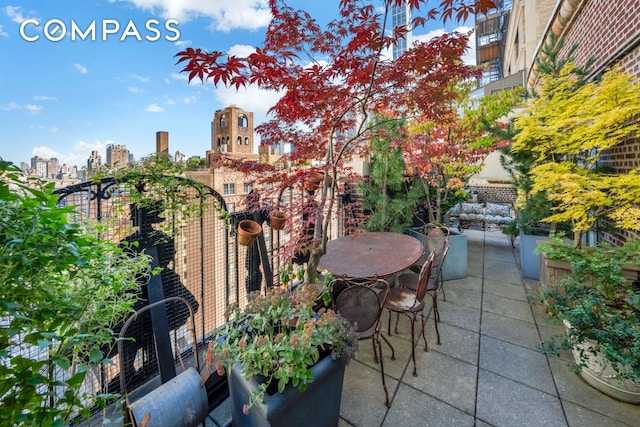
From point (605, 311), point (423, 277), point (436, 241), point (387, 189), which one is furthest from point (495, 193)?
point (423, 277)

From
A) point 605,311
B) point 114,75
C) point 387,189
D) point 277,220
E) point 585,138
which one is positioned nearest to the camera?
point 605,311

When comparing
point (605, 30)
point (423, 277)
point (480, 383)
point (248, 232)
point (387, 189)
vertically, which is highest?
point (605, 30)

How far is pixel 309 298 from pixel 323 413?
625 millimetres

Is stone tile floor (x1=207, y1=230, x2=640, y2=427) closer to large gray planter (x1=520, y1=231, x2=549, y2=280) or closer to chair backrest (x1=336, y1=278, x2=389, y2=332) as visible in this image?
chair backrest (x1=336, y1=278, x2=389, y2=332)

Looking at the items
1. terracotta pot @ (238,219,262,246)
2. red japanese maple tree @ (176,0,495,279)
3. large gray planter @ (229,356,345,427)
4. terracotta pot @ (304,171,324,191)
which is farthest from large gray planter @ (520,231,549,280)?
terracotta pot @ (238,219,262,246)

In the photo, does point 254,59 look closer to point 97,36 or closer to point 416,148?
point 97,36

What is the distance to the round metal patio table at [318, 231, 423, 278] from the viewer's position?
7.70 feet

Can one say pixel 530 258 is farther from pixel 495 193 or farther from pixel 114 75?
pixel 114 75

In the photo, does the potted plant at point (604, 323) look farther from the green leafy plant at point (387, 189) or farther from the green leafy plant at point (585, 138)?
the green leafy plant at point (387, 189)

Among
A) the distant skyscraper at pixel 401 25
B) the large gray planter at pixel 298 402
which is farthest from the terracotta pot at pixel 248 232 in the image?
the distant skyscraper at pixel 401 25

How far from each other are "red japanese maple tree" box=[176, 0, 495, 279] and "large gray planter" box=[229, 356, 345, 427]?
0.83 m

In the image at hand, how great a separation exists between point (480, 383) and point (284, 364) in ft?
5.65

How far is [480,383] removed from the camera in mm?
2037

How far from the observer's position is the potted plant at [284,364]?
1.25 meters
